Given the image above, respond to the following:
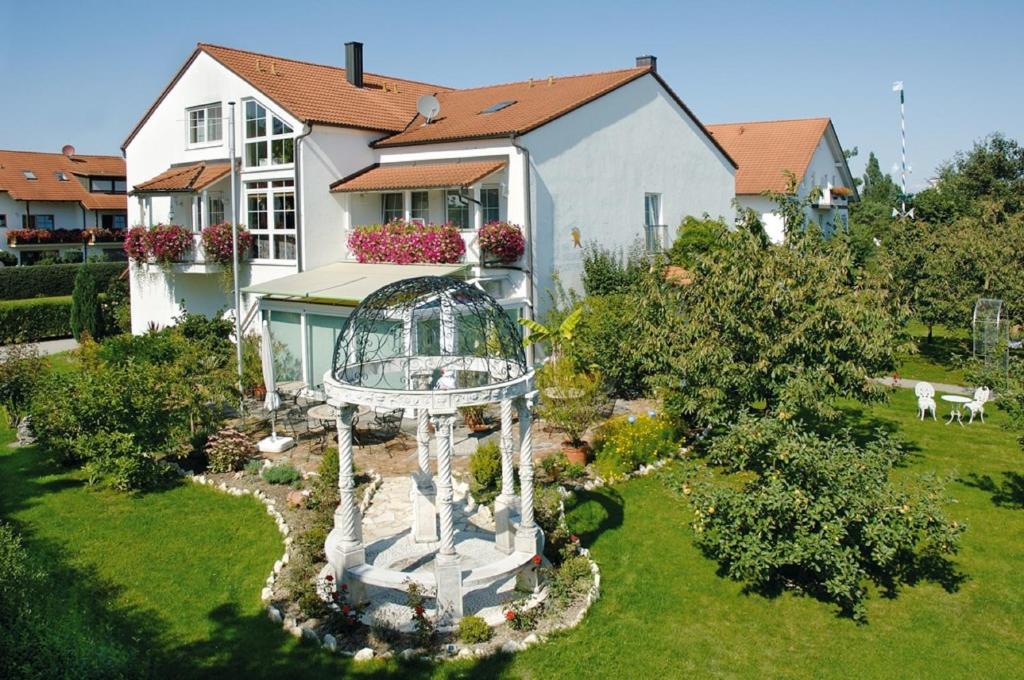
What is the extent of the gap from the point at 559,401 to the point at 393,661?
932 centimetres

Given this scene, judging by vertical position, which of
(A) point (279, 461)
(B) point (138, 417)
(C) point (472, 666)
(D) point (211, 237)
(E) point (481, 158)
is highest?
(E) point (481, 158)

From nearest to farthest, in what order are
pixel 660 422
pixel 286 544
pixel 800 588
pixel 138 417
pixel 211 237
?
pixel 800 588 < pixel 286 544 < pixel 138 417 < pixel 660 422 < pixel 211 237

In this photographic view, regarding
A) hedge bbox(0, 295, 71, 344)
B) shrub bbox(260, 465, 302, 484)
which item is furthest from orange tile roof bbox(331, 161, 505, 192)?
hedge bbox(0, 295, 71, 344)

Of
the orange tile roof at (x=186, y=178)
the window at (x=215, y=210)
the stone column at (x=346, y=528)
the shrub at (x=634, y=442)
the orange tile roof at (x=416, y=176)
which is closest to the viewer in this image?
the stone column at (x=346, y=528)

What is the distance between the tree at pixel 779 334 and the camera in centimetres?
1551

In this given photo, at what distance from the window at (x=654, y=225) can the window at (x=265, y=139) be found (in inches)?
493

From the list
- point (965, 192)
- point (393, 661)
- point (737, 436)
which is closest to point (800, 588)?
point (737, 436)

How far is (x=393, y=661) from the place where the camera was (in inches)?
414

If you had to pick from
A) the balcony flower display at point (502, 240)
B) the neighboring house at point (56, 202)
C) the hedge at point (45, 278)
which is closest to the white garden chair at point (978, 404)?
the balcony flower display at point (502, 240)

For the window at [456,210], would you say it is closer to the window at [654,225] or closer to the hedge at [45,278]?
the window at [654,225]

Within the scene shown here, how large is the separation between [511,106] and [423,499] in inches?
728

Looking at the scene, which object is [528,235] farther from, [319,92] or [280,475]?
[280,475]

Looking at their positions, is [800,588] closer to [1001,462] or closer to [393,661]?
[393,661]

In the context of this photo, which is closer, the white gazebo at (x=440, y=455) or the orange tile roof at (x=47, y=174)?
the white gazebo at (x=440, y=455)
